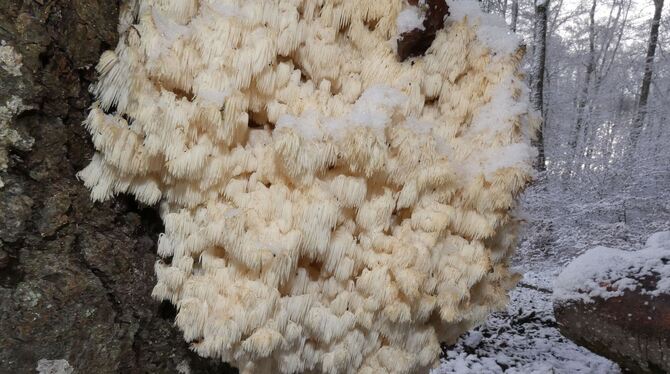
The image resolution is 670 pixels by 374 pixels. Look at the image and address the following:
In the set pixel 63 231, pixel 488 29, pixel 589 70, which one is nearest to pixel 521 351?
pixel 488 29

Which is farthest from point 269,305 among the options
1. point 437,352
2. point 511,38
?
point 511,38

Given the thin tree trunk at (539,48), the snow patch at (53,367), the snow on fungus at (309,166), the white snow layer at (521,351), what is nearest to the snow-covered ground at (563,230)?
the white snow layer at (521,351)

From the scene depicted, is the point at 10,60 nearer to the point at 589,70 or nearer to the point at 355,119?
the point at 355,119

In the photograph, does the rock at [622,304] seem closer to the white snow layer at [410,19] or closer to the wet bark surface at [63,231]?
the white snow layer at [410,19]

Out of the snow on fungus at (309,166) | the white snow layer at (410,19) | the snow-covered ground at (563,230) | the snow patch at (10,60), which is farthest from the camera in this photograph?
the snow-covered ground at (563,230)

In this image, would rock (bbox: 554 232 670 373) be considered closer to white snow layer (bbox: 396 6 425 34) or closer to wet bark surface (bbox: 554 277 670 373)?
wet bark surface (bbox: 554 277 670 373)
